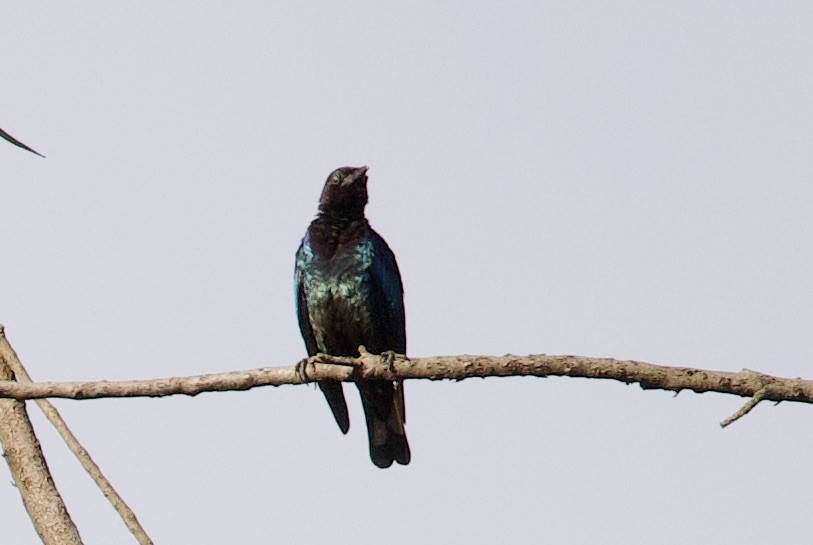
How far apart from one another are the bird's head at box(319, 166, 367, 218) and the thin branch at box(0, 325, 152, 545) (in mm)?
3357

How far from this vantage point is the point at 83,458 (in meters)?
4.77

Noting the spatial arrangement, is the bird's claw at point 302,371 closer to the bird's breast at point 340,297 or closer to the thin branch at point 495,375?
the thin branch at point 495,375

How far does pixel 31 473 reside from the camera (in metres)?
4.66

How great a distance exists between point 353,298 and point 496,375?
9.51 feet

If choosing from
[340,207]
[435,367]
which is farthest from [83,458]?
[340,207]

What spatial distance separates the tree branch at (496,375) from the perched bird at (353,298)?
256 cm

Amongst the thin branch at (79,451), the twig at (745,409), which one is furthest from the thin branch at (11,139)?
the twig at (745,409)

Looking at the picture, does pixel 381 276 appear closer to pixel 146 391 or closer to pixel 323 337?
pixel 323 337

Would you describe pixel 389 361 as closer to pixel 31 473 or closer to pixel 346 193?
pixel 31 473

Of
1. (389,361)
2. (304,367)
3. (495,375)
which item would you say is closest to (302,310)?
(389,361)

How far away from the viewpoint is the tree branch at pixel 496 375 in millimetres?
4578

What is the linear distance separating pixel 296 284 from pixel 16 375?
3.19 metres

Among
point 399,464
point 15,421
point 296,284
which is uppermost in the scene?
point 296,284

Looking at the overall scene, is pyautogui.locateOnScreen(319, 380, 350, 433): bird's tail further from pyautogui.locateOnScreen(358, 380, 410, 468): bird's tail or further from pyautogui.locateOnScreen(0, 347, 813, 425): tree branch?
pyautogui.locateOnScreen(0, 347, 813, 425): tree branch
